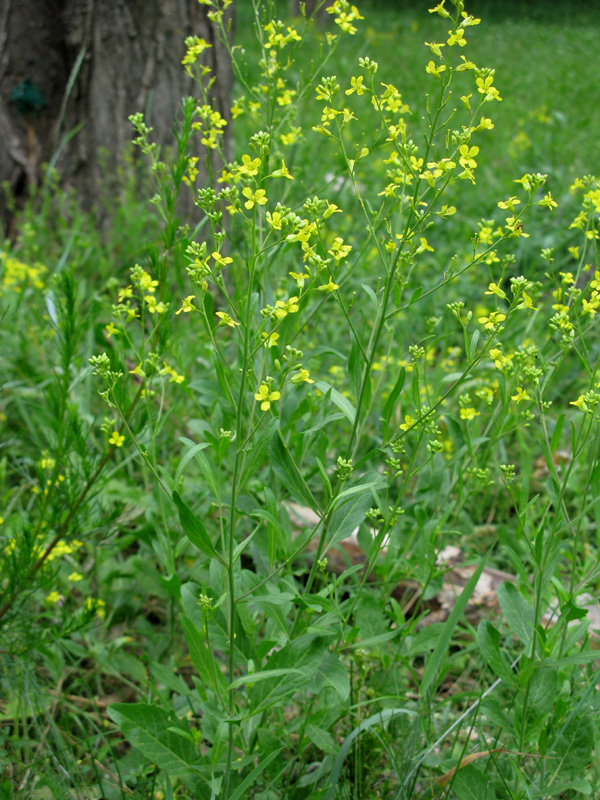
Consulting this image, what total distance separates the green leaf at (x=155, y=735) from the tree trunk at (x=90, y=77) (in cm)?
299

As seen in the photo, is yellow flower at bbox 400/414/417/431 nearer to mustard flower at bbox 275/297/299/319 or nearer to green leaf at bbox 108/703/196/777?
mustard flower at bbox 275/297/299/319

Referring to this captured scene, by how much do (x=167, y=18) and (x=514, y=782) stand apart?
377cm

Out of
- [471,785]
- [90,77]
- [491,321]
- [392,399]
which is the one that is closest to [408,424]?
[392,399]

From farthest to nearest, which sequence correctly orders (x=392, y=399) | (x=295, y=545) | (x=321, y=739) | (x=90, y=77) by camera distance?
1. (x=90, y=77)
2. (x=295, y=545)
3. (x=321, y=739)
4. (x=392, y=399)

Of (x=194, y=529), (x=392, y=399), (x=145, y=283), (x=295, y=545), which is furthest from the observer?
(x=295, y=545)

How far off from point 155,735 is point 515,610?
865mm

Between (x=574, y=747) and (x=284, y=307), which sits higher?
(x=284, y=307)

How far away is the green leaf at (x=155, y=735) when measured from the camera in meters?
1.34

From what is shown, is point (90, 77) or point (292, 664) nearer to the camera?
point (292, 664)

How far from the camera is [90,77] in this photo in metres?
3.87

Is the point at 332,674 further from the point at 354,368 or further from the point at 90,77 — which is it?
the point at 90,77

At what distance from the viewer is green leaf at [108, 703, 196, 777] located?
1344 mm

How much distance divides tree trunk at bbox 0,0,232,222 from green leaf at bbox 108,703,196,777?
2.99 m

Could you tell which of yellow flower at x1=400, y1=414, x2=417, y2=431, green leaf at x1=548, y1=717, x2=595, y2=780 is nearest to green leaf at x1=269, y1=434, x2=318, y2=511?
yellow flower at x1=400, y1=414, x2=417, y2=431
